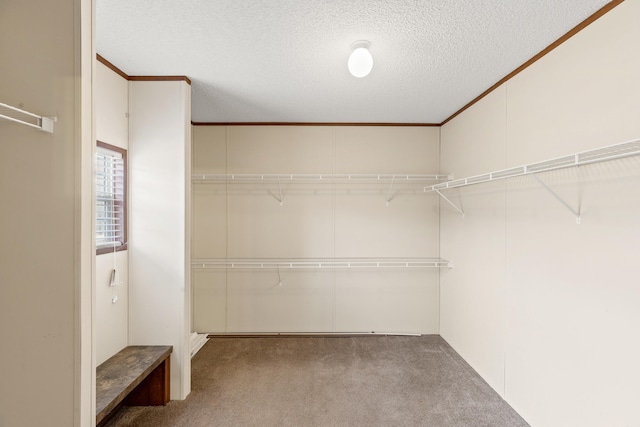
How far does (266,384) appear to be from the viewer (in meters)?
2.33

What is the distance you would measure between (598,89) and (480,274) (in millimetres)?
1498

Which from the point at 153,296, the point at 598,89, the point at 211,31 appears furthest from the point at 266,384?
the point at 598,89

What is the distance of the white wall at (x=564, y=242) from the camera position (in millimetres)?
1306

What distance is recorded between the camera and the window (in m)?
1.92

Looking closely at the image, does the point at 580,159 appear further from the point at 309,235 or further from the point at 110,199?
the point at 110,199

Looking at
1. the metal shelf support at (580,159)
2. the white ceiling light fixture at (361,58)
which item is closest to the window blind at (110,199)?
the white ceiling light fixture at (361,58)

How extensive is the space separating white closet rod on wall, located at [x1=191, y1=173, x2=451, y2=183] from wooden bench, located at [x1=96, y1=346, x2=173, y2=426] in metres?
1.67

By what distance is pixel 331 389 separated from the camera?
2.27 metres

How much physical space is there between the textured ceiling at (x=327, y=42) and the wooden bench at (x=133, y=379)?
1931mm

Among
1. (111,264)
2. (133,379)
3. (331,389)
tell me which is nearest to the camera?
(133,379)

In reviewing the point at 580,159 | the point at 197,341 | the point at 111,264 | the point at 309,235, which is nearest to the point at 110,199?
the point at 111,264

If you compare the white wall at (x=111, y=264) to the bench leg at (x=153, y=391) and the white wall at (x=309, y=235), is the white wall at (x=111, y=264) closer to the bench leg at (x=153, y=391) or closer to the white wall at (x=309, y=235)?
the bench leg at (x=153, y=391)

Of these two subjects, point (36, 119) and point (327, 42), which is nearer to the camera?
point (36, 119)

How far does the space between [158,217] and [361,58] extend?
5.66 feet
